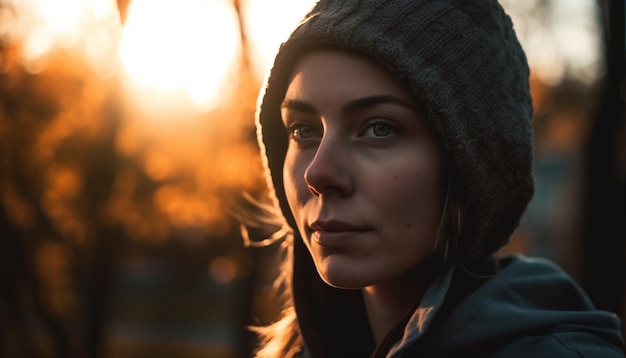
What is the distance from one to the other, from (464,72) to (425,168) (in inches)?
12.0

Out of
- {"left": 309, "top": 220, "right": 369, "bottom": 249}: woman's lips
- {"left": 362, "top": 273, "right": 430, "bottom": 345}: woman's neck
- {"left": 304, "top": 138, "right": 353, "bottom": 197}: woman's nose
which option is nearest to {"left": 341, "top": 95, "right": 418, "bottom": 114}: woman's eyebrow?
{"left": 304, "top": 138, "right": 353, "bottom": 197}: woman's nose

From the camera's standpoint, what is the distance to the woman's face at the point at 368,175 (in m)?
1.77

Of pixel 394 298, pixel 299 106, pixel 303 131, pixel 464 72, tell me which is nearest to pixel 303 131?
pixel 303 131

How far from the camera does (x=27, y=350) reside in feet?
21.5

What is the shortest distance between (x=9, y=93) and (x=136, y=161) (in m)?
1.38

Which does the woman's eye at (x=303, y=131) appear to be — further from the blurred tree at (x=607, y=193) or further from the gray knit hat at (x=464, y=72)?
the blurred tree at (x=607, y=193)

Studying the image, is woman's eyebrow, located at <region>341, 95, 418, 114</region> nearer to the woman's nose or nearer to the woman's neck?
the woman's nose

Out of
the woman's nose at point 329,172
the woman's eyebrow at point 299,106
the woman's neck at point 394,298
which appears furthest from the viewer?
the woman's neck at point 394,298

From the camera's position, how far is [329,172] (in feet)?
5.75

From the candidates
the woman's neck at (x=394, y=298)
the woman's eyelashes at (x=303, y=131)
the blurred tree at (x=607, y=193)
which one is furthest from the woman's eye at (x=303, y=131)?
the blurred tree at (x=607, y=193)

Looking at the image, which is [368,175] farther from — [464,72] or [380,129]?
[464,72]

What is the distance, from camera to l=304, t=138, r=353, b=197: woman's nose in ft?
5.76

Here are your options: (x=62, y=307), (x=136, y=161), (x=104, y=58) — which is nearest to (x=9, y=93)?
(x=104, y=58)

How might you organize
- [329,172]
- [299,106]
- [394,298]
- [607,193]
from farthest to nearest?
1. [607,193]
2. [394,298]
3. [299,106]
4. [329,172]
